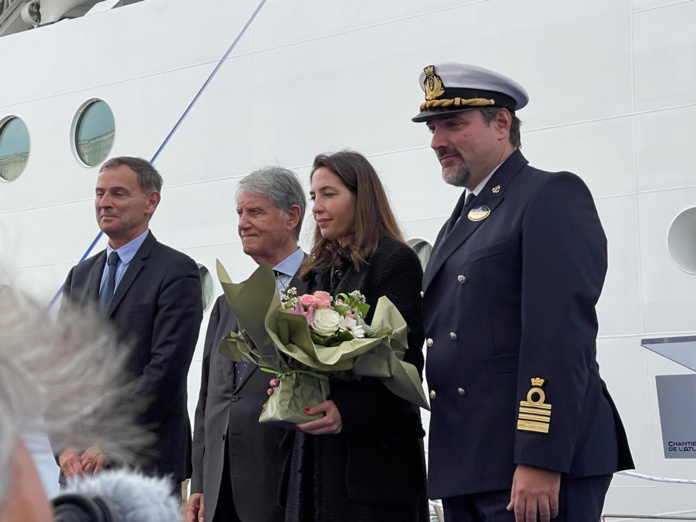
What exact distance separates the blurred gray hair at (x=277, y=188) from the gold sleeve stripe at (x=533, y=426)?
156cm

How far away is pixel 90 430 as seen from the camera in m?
1.02

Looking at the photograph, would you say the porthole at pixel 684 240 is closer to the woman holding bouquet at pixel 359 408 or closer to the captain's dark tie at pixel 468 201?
the woman holding bouquet at pixel 359 408

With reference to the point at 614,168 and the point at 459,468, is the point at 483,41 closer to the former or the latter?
the point at 614,168

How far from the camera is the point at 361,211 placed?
3.55 meters

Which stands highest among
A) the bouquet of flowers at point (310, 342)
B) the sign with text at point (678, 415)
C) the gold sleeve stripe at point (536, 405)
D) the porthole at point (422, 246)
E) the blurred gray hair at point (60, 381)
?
the porthole at point (422, 246)

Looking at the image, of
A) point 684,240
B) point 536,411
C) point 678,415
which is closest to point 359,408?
point 536,411

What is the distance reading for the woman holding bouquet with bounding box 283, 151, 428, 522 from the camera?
324cm

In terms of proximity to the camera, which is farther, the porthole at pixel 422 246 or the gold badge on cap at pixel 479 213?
the porthole at pixel 422 246

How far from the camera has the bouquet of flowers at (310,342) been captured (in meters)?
3.01

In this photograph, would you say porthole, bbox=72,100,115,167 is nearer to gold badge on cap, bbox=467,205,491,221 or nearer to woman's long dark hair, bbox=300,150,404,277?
woman's long dark hair, bbox=300,150,404,277

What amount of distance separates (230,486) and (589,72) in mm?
3357

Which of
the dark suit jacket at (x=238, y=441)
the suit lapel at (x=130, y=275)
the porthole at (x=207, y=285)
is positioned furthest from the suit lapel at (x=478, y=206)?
the porthole at (x=207, y=285)

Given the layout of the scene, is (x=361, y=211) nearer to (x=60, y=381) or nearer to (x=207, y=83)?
(x=60, y=381)

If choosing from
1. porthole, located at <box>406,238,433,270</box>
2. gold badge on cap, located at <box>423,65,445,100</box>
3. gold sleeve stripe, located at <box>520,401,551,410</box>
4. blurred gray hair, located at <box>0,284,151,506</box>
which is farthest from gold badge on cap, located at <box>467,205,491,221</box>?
porthole, located at <box>406,238,433,270</box>
